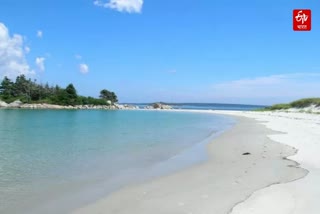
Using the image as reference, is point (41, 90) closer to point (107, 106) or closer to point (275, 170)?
point (107, 106)

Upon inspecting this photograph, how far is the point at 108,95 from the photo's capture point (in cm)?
14075

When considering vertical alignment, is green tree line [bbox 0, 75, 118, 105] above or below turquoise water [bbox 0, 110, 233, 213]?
above

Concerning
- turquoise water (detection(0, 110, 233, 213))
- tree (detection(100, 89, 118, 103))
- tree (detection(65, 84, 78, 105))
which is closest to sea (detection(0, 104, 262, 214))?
turquoise water (detection(0, 110, 233, 213))

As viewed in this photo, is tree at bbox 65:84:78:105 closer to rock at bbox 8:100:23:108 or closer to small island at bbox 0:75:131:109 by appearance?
small island at bbox 0:75:131:109

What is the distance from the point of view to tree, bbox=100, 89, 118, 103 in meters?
140

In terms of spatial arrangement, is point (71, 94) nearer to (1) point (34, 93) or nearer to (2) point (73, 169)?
(1) point (34, 93)

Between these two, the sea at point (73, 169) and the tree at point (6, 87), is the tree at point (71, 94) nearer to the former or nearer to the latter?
the tree at point (6, 87)

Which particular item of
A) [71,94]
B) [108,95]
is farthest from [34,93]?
[108,95]

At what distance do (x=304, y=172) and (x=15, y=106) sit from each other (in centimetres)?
11279

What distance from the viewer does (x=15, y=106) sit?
4395 inches

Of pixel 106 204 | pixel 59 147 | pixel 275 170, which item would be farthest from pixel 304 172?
pixel 59 147

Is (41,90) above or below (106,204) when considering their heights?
above

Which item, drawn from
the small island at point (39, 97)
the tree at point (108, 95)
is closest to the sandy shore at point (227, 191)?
the small island at point (39, 97)

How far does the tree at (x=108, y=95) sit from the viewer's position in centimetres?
14000
